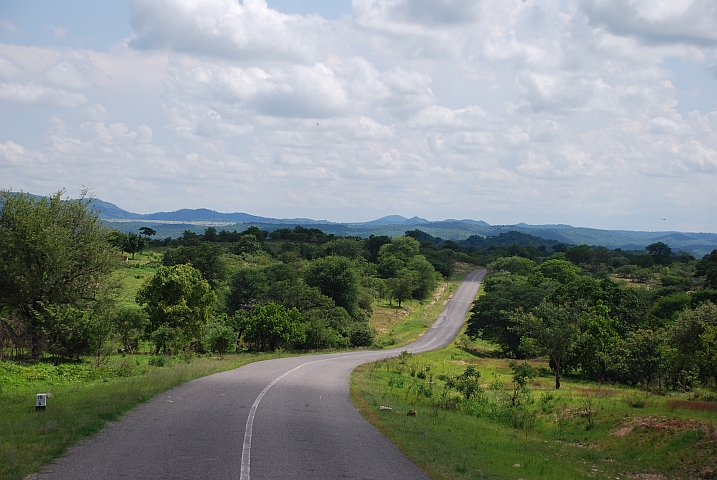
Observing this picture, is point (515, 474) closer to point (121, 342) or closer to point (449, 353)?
point (121, 342)

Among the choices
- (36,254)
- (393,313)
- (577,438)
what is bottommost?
(393,313)

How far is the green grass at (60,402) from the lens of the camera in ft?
34.4

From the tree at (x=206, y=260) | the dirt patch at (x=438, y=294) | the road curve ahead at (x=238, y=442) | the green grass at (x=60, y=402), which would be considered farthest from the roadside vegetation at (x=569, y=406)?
the dirt patch at (x=438, y=294)

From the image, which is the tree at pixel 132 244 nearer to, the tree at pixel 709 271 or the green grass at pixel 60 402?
the green grass at pixel 60 402

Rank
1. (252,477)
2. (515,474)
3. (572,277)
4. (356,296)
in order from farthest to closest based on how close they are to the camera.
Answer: (572,277), (356,296), (515,474), (252,477)

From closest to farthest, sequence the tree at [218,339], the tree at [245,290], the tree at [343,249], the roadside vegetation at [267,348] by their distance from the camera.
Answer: the roadside vegetation at [267,348]
the tree at [218,339]
the tree at [245,290]
the tree at [343,249]

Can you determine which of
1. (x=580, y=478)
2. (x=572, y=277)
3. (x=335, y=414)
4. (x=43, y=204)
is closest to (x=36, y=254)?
(x=43, y=204)

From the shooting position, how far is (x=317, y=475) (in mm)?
10047

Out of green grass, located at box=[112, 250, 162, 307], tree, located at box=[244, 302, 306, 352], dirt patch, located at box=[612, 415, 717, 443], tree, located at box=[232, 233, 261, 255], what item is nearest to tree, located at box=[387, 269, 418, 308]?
green grass, located at box=[112, 250, 162, 307]

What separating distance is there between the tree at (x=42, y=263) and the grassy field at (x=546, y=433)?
57.5 ft

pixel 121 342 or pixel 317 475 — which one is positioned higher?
pixel 317 475

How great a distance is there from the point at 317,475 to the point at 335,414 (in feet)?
22.6

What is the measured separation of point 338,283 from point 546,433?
183 feet

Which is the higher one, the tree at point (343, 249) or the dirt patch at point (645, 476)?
the tree at point (343, 249)
